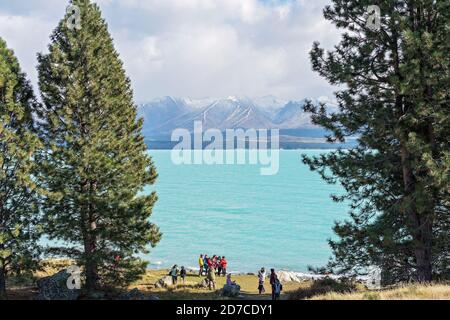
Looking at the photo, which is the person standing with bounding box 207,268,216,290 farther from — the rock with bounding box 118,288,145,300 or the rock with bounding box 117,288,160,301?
the rock with bounding box 118,288,145,300

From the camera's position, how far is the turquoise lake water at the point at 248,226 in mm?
60531

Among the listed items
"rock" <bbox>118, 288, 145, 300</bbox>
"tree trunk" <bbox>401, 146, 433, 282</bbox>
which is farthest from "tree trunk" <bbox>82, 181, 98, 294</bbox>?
"tree trunk" <bbox>401, 146, 433, 282</bbox>

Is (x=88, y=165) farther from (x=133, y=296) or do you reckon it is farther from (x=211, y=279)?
(x=211, y=279)

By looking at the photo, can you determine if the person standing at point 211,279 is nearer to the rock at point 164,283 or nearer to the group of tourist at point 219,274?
the group of tourist at point 219,274

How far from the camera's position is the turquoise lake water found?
60531 mm

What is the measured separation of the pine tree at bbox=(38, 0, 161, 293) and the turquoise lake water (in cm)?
2269

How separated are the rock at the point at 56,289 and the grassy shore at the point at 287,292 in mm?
571

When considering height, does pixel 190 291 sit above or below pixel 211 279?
below

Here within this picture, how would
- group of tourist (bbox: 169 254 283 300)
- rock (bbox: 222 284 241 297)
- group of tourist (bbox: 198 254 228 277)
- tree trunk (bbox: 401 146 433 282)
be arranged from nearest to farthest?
tree trunk (bbox: 401 146 433 282) < group of tourist (bbox: 169 254 283 300) < rock (bbox: 222 284 241 297) < group of tourist (bbox: 198 254 228 277)

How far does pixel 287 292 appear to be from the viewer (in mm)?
28406

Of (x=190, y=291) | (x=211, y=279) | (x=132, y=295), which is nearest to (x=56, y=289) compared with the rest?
(x=132, y=295)

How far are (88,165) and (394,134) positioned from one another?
15.2 metres
